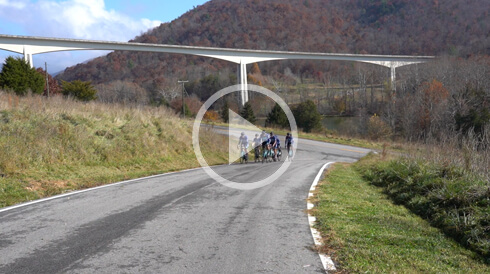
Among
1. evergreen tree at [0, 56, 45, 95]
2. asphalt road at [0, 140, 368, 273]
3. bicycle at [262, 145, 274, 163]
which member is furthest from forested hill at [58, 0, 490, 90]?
asphalt road at [0, 140, 368, 273]

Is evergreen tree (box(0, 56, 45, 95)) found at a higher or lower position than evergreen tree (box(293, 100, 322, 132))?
higher

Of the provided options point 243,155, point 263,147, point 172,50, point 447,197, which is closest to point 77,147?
point 243,155

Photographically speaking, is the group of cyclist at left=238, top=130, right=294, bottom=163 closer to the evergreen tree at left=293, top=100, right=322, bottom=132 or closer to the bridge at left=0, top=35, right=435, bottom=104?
the bridge at left=0, top=35, right=435, bottom=104

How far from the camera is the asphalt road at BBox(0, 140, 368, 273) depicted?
454 centimetres

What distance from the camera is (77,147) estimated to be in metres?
14.4

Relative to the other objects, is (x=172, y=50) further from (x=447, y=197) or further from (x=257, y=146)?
(x=447, y=197)

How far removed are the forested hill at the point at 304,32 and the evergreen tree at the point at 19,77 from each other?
2418 inches

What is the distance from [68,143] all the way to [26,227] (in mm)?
8780

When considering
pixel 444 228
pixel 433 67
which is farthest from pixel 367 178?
pixel 433 67
